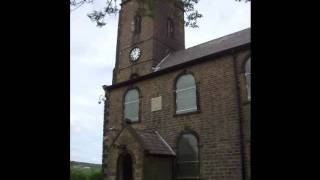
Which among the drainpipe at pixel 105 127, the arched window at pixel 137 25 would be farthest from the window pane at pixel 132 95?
the arched window at pixel 137 25

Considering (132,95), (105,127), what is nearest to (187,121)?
(132,95)

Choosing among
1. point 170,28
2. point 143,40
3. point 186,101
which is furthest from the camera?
point 170,28

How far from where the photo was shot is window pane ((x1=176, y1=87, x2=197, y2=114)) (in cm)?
1622

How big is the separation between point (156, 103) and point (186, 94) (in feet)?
6.17

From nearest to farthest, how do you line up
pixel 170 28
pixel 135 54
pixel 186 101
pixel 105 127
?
pixel 186 101 < pixel 105 127 < pixel 135 54 < pixel 170 28

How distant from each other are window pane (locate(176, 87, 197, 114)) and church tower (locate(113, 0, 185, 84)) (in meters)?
6.73

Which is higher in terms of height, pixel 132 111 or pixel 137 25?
pixel 137 25

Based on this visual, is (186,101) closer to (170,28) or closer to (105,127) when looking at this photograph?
(105,127)

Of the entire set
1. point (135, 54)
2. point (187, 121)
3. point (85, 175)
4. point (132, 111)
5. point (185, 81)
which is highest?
point (135, 54)

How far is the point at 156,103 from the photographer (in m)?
17.7
